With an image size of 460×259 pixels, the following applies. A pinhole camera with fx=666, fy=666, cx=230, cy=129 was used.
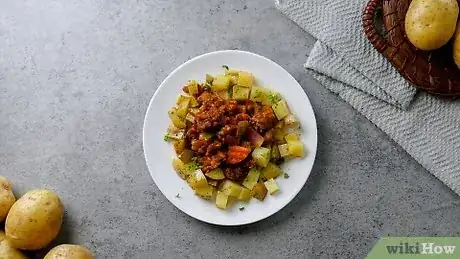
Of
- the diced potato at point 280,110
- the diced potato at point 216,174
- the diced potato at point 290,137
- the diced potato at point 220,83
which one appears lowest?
the diced potato at point 216,174

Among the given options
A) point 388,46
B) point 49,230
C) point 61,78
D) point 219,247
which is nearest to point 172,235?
point 219,247

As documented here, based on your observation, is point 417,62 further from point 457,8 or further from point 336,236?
point 336,236

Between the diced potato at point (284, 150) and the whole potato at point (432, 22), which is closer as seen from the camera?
the whole potato at point (432, 22)

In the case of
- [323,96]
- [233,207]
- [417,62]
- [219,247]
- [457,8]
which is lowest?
[219,247]

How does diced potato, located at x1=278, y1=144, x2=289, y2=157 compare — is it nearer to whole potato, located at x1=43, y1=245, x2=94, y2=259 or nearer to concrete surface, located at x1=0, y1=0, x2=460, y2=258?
concrete surface, located at x1=0, y1=0, x2=460, y2=258

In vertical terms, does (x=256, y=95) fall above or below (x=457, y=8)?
below

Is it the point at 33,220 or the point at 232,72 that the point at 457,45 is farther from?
the point at 33,220

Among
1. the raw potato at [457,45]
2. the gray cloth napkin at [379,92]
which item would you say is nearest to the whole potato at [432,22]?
the raw potato at [457,45]

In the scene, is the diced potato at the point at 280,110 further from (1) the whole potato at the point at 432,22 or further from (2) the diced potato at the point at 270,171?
(1) the whole potato at the point at 432,22
